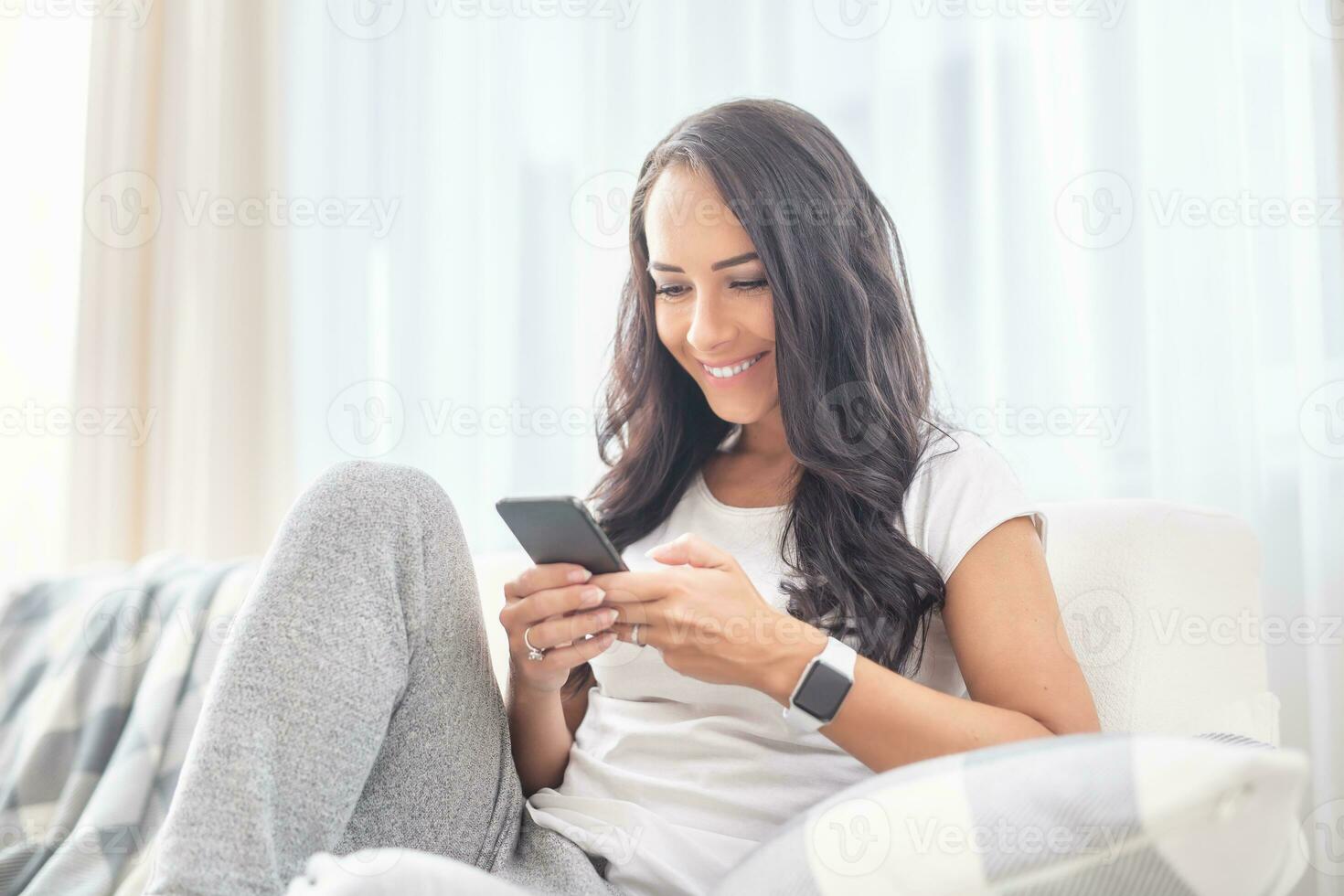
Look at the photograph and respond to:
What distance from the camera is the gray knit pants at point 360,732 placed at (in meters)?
0.68

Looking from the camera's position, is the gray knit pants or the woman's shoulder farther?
the woman's shoulder

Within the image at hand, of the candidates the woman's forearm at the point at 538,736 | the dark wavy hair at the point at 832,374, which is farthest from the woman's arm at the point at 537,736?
the dark wavy hair at the point at 832,374

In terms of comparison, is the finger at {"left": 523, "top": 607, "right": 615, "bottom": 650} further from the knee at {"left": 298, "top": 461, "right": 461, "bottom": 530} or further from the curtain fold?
the curtain fold

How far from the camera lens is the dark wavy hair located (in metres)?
1.02

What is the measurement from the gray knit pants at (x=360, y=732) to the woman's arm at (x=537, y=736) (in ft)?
0.26

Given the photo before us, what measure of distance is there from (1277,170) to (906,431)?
105 centimetres

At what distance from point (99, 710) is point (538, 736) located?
56cm

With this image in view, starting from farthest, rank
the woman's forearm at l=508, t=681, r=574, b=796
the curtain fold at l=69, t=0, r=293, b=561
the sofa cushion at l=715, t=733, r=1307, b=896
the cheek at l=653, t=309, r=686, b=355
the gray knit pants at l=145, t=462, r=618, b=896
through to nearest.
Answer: the curtain fold at l=69, t=0, r=293, b=561 < the cheek at l=653, t=309, r=686, b=355 < the woman's forearm at l=508, t=681, r=574, b=796 < the gray knit pants at l=145, t=462, r=618, b=896 < the sofa cushion at l=715, t=733, r=1307, b=896

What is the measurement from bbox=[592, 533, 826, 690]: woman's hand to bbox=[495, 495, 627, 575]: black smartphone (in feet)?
→ 0.07

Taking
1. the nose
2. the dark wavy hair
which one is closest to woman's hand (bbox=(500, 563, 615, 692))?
the dark wavy hair

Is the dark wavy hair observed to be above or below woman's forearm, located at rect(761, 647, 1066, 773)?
above

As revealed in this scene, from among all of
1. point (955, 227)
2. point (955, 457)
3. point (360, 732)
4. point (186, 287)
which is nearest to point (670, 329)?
point (955, 457)

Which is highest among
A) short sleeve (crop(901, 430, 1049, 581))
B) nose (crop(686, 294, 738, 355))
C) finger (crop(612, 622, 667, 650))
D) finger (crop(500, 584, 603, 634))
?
nose (crop(686, 294, 738, 355))

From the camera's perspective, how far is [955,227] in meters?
1.85
